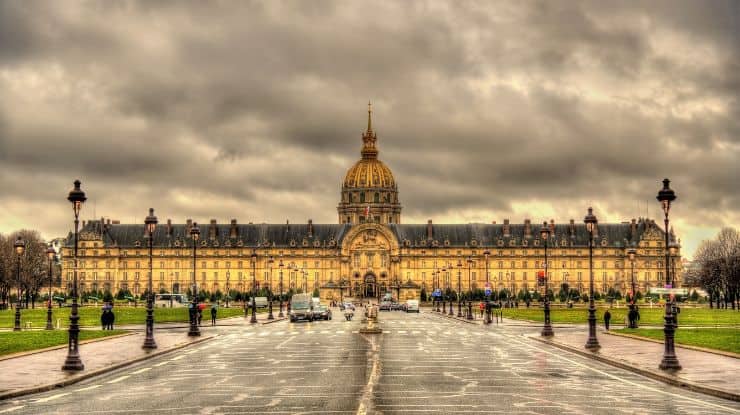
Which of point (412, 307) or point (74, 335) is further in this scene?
point (412, 307)

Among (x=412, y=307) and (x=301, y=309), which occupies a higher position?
(x=301, y=309)

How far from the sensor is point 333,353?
41.3 meters

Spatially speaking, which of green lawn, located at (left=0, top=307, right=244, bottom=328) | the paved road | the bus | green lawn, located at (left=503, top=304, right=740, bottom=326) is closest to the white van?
green lawn, located at (left=503, top=304, right=740, bottom=326)

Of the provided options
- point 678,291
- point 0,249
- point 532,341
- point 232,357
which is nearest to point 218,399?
point 232,357

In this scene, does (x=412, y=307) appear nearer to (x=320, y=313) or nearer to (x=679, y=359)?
(x=320, y=313)

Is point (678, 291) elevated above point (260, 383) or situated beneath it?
elevated above

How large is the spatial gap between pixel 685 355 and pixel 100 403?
24.5m

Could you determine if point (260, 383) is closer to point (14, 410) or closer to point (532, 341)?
point (14, 410)

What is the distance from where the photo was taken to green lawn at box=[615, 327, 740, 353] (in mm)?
43875

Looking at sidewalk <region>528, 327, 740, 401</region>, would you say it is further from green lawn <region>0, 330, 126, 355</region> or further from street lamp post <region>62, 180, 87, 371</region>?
green lawn <region>0, 330, 126, 355</region>

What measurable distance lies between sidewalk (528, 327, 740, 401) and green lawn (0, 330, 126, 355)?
24808mm

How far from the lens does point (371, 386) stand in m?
27.8

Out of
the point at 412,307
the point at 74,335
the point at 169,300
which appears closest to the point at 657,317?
the point at 412,307

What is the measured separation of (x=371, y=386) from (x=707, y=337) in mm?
28968
